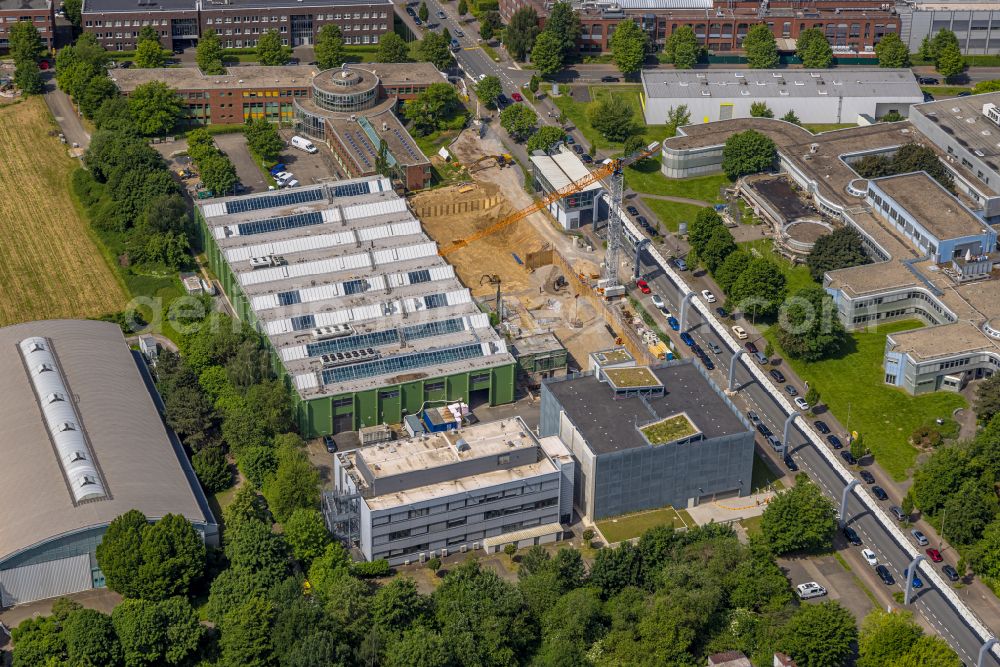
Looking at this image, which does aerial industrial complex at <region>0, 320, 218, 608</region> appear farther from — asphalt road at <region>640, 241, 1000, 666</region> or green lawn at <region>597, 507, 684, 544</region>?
asphalt road at <region>640, 241, 1000, 666</region>

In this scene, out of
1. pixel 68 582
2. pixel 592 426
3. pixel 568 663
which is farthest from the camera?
pixel 592 426

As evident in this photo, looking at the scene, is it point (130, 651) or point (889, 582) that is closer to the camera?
point (130, 651)

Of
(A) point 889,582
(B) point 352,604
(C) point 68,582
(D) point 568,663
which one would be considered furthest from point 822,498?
(C) point 68,582

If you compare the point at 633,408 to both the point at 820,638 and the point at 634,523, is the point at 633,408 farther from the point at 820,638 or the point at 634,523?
the point at 820,638

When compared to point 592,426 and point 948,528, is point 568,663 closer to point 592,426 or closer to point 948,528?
point 592,426

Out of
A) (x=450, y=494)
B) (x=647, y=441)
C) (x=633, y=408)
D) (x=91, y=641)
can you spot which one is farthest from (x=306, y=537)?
(x=633, y=408)

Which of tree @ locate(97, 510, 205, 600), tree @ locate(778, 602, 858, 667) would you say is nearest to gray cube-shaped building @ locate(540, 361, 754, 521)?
tree @ locate(778, 602, 858, 667)

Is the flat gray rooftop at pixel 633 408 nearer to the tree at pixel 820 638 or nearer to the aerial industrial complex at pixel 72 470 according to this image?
the tree at pixel 820 638
